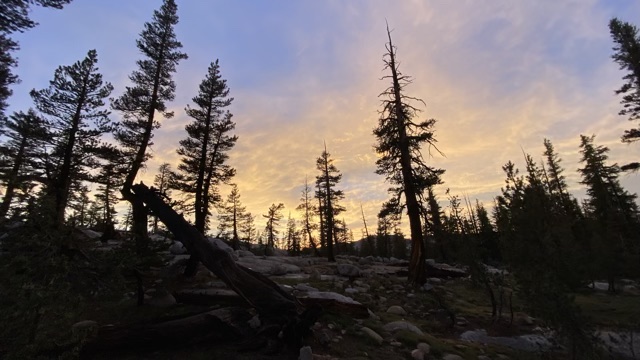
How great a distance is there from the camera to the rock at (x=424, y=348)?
297 inches

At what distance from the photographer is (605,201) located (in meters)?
34.4

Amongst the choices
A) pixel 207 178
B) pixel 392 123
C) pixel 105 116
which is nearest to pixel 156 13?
pixel 105 116

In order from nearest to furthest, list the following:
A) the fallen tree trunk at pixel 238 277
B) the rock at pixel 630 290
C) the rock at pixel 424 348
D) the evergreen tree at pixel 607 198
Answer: the fallen tree trunk at pixel 238 277 < the rock at pixel 424 348 < the rock at pixel 630 290 < the evergreen tree at pixel 607 198

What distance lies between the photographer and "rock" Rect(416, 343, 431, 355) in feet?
24.8

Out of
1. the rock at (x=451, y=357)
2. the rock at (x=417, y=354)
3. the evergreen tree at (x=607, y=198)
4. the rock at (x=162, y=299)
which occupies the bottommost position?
the rock at (x=451, y=357)

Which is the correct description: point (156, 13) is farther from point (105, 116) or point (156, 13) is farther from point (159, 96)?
point (105, 116)

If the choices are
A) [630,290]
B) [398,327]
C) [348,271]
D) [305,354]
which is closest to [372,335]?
[398,327]

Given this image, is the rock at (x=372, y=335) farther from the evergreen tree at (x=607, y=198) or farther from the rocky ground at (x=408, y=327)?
the evergreen tree at (x=607, y=198)

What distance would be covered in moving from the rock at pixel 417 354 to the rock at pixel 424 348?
0.55ft

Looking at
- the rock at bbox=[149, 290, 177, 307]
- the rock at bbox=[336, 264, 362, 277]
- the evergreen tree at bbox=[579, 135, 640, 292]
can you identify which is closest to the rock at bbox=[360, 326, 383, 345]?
the rock at bbox=[149, 290, 177, 307]

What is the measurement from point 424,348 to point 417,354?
46 cm

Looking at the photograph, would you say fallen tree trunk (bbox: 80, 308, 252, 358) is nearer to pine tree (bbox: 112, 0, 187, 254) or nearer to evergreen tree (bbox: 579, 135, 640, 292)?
pine tree (bbox: 112, 0, 187, 254)

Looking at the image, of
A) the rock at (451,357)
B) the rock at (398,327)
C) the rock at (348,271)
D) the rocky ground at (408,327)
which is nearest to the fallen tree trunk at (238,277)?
the rocky ground at (408,327)

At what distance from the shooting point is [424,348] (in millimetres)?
7625
